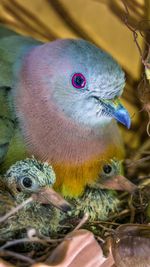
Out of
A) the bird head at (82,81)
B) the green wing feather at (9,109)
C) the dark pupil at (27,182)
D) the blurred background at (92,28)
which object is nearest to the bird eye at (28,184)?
the dark pupil at (27,182)

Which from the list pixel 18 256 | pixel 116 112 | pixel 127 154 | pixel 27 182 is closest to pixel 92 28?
pixel 127 154

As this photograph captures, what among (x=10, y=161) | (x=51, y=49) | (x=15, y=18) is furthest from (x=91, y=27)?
(x=10, y=161)

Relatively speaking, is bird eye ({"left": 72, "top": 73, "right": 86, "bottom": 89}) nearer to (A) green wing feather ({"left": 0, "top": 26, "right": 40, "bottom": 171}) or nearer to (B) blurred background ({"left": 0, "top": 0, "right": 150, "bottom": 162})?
(A) green wing feather ({"left": 0, "top": 26, "right": 40, "bottom": 171})

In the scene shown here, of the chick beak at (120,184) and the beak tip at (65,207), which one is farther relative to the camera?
the chick beak at (120,184)

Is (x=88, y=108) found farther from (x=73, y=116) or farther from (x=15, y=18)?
(x=15, y=18)

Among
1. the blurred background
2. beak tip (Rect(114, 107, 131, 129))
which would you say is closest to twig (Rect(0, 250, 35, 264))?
beak tip (Rect(114, 107, 131, 129))

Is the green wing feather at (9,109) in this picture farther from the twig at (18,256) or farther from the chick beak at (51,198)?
the twig at (18,256)

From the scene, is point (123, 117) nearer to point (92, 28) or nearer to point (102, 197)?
point (102, 197)

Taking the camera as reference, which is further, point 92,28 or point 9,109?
point 92,28
